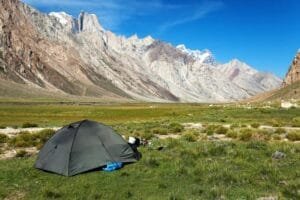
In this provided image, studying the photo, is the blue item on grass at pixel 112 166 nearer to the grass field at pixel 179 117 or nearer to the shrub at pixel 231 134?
the shrub at pixel 231 134

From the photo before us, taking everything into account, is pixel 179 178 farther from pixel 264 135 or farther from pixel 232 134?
pixel 264 135

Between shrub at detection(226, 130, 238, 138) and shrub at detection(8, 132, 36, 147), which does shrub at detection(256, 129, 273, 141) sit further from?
shrub at detection(8, 132, 36, 147)

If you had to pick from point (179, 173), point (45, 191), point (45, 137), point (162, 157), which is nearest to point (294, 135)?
point (162, 157)

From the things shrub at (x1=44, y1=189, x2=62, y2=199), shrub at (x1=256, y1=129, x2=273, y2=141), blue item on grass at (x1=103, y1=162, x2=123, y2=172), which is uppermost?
shrub at (x1=256, y1=129, x2=273, y2=141)

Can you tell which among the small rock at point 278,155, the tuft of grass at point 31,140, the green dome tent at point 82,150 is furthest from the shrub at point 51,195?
the tuft of grass at point 31,140

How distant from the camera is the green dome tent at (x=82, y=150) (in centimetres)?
1953

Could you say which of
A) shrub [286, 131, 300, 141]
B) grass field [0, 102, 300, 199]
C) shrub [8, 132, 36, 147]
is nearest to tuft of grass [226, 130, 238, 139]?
shrub [286, 131, 300, 141]

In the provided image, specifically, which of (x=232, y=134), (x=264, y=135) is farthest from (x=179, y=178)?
(x=264, y=135)

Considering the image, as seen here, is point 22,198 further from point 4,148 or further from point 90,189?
point 4,148

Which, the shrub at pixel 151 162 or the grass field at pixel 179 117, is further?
the grass field at pixel 179 117

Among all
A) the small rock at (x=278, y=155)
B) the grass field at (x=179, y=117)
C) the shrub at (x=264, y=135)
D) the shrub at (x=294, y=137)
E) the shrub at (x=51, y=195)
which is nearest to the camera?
the shrub at (x=51, y=195)

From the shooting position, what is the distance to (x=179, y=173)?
18672 millimetres

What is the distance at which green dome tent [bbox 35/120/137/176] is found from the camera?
64.1 feet

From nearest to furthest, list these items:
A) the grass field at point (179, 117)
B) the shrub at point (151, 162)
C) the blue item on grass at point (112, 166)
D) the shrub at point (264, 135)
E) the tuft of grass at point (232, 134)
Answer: the blue item on grass at point (112, 166)
the shrub at point (151, 162)
the shrub at point (264, 135)
the tuft of grass at point (232, 134)
the grass field at point (179, 117)
